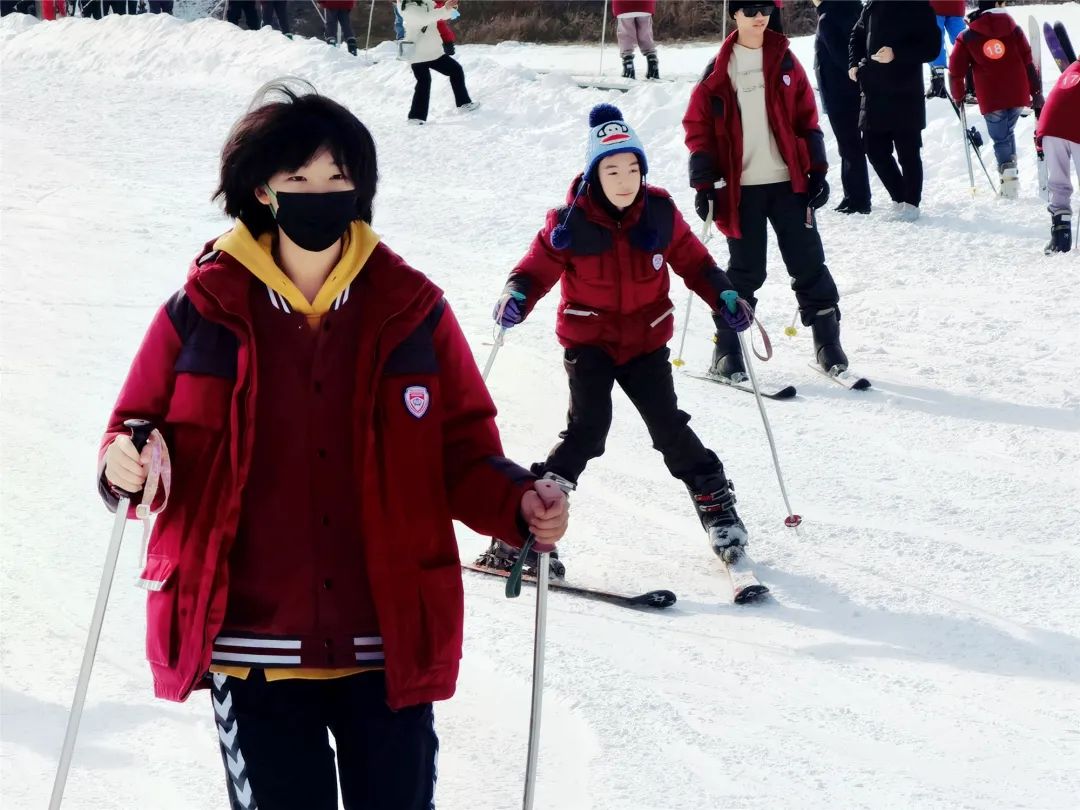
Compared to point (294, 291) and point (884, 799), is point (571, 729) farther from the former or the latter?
point (294, 291)

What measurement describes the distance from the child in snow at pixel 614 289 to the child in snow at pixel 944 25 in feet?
26.3

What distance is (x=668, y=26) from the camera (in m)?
19.0

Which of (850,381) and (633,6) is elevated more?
(633,6)

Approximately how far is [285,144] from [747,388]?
5259 millimetres

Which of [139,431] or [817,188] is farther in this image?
[817,188]

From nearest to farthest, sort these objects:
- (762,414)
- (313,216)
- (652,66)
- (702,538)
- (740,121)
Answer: (313,216) < (762,414) < (702,538) < (740,121) < (652,66)

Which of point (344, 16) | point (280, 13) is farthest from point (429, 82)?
point (280, 13)

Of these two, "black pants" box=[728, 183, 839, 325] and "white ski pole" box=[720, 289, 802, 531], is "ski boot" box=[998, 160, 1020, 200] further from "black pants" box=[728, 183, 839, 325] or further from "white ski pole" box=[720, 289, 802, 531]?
"white ski pole" box=[720, 289, 802, 531]

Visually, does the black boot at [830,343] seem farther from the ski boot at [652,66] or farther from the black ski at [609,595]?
the ski boot at [652,66]

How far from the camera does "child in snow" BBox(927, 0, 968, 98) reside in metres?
12.5

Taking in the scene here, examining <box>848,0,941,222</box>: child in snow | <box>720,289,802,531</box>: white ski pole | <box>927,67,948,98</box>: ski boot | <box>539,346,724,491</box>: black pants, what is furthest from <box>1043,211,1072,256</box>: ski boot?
<box>539,346,724,491</box>: black pants

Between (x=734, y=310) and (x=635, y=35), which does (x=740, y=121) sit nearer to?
(x=734, y=310)

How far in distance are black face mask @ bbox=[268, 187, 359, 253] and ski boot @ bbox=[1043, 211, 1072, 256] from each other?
7.51 meters

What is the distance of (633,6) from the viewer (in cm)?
1422
